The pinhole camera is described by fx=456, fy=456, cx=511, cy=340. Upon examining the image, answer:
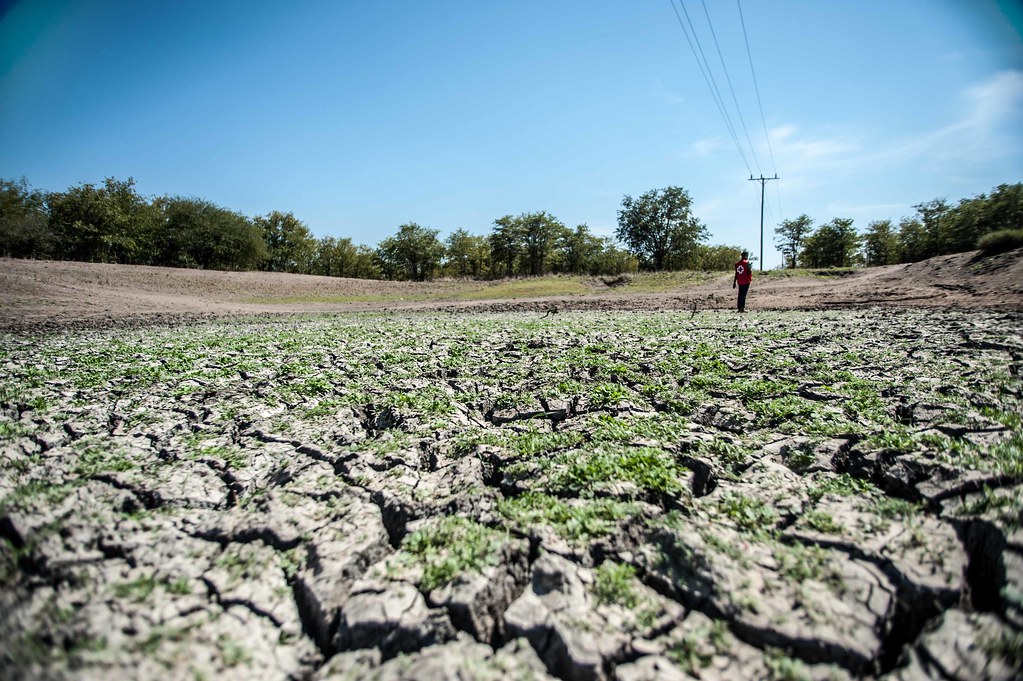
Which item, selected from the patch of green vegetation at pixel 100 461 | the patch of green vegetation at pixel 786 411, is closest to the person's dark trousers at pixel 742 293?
the patch of green vegetation at pixel 786 411

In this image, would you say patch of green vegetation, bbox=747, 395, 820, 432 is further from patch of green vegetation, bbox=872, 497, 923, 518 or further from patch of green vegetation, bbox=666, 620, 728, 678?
patch of green vegetation, bbox=666, 620, 728, 678

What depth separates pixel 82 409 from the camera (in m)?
5.00

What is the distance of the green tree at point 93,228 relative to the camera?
4425cm

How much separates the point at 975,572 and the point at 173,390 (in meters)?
7.44

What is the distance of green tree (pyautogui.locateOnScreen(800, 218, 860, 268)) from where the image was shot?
209 ft

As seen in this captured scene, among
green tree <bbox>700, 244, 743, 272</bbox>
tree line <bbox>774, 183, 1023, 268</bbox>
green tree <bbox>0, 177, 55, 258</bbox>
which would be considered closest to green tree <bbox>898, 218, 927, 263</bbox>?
tree line <bbox>774, 183, 1023, 268</bbox>

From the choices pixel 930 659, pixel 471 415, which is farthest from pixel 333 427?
pixel 930 659

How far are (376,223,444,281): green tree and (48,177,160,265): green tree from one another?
101 feet

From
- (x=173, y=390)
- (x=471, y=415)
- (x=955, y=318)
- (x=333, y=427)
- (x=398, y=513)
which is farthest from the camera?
(x=955, y=318)

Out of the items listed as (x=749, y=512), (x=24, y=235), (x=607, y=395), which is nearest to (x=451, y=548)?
(x=749, y=512)

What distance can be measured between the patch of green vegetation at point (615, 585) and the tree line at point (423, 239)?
52544mm

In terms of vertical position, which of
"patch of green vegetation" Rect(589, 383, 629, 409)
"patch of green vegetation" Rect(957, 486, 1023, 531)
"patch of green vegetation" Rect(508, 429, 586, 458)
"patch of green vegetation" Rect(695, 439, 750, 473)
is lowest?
"patch of green vegetation" Rect(508, 429, 586, 458)

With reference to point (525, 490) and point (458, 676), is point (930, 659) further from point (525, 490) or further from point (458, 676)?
point (525, 490)

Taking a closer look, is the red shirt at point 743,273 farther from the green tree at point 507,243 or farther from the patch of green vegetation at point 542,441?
the green tree at point 507,243
